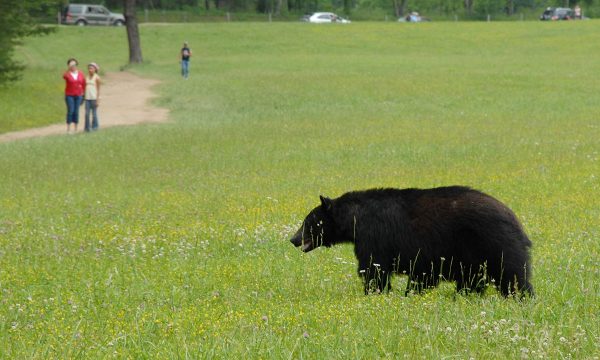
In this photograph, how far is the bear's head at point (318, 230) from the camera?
870 centimetres

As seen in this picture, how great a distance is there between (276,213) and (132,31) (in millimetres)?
50072

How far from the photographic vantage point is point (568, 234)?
409 inches

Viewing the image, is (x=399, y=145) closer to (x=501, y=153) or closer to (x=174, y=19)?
(x=501, y=153)

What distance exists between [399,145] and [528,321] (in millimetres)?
17686

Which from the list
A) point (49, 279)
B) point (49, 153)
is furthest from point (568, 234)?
point (49, 153)

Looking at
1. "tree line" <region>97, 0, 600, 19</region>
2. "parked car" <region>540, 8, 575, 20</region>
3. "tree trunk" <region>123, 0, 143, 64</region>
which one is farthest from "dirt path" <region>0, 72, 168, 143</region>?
"parked car" <region>540, 8, 575, 20</region>

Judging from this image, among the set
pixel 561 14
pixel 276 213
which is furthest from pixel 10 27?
pixel 561 14

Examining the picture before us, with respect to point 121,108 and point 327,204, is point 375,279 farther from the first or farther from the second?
point 121,108

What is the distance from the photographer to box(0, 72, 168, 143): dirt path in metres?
34.2

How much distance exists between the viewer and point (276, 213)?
13594mm

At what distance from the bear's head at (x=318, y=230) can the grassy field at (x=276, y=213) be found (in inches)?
13.5

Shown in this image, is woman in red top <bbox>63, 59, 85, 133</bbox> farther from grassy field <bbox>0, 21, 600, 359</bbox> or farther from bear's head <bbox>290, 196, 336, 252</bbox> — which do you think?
bear's head <bbox>290, 196, 336, 252</bbox>

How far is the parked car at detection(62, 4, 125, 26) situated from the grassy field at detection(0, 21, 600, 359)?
4753cm

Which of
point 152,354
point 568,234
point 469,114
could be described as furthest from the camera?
point 469,114
